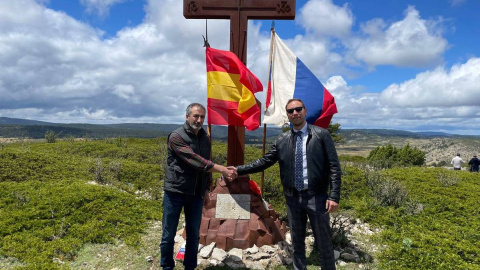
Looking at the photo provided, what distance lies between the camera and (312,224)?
3.72 metres

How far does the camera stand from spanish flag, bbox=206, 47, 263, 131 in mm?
5680

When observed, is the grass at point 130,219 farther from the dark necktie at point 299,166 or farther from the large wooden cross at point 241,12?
the large wooden cross at point 241,12

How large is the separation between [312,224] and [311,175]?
65 cm

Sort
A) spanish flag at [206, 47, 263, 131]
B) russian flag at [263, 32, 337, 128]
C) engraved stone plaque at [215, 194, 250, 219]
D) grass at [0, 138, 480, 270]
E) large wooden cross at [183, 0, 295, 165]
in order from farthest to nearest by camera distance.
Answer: large wooden cross at [183, 0, 295, 165] → spanish flag at [206, 47, 263, 131] → russian flag at [263, 32, 337, 128] → engraved stone plaque at [215, 194, 250, 219] → grass at [0, 138, 480, 270]

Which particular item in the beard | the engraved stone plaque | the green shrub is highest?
the beard

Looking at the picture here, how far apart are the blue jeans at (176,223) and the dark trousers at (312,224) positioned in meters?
1.27

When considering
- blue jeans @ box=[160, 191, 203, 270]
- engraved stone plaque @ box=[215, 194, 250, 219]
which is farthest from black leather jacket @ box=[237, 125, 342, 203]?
engraved stone plaque @ box=[215, 194, 250, 219]

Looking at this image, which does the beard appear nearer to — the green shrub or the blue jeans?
the blue jeans

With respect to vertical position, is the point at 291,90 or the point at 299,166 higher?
the point at 291,90

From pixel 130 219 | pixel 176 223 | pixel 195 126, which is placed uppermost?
pixel 195 126

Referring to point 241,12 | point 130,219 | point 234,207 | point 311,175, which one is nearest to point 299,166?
point 311,175

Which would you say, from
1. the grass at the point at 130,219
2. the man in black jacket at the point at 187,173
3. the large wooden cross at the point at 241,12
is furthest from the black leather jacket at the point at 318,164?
the large wooden cross at the point at 241,12

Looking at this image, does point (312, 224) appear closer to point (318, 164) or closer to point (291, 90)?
point (318, 164)

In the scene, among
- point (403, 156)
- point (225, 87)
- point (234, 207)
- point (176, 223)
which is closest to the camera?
point (176, 223)
